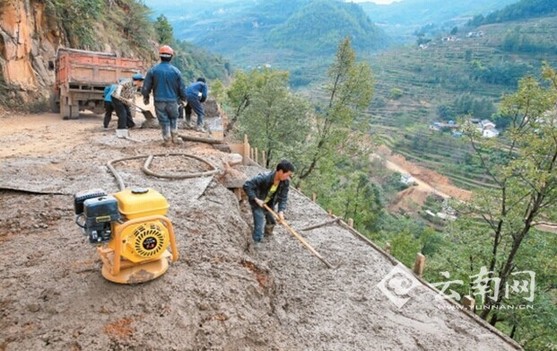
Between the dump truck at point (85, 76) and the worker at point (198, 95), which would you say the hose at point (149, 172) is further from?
the dump truck at point (85, 76)

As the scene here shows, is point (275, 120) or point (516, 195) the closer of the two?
point (516, 195)

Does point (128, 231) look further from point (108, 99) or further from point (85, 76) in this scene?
point (85, 76)

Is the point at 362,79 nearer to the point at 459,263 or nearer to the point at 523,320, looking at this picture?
the point at 459,263

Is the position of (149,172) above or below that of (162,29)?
below

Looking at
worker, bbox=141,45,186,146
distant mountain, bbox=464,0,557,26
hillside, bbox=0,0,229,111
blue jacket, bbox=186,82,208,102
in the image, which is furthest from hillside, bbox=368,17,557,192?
worker, bbox=141,45,186,146

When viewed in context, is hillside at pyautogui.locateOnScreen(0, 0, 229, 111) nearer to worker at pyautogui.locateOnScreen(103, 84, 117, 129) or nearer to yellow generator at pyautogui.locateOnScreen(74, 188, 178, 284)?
worker at pyautogui.locateOnScreen(103, 84, 117, 129)

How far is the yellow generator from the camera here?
8.64ft

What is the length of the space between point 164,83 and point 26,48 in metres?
8.07

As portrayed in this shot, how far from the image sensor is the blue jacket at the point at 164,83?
6.04 m

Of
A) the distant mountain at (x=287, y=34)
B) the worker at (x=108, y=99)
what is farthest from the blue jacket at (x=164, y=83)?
the distant mountain at (x=287, y=34)

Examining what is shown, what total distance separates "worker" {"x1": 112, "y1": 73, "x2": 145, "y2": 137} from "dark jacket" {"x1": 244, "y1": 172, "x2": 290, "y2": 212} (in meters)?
3.64

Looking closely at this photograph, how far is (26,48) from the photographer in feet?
37.1

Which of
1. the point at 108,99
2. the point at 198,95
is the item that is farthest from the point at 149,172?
the point at 108,99

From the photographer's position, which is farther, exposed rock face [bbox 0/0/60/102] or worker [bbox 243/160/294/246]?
exposed rock face [bbox 0/0/60/102]
